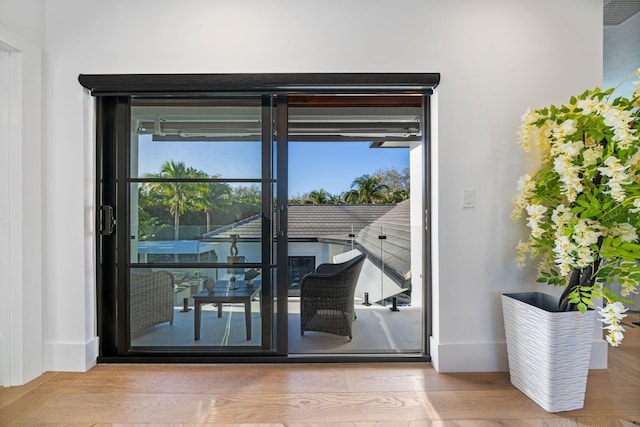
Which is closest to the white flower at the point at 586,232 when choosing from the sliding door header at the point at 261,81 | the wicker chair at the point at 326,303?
the sliding door header at the point at 261,81

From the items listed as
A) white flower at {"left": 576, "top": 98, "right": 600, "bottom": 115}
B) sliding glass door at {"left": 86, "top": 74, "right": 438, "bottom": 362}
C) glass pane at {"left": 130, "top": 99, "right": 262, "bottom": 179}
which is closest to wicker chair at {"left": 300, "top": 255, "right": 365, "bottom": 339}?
sliding glass door at {"left": 86, "top": 74, "right": 438, "bottom": 362}

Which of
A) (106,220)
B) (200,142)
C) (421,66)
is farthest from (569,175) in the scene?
(106,220)

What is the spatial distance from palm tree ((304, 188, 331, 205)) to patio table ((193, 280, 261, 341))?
1.01 meters

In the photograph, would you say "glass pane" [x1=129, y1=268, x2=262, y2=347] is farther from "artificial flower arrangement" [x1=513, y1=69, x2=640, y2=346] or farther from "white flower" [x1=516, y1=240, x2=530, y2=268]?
"artificial flower arrangement" [x1=513, y1=69, x2=640, y2=346]

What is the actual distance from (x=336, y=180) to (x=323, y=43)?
1.26 metres

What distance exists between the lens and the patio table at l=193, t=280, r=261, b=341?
2.55 metres

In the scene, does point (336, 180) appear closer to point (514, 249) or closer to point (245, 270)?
point (245, 270)

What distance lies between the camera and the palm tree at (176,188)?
253 cm

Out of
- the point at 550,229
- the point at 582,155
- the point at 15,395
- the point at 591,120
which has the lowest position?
the point at 15,395

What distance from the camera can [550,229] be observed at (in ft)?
6.67

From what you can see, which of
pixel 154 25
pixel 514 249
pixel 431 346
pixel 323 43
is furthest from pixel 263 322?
pixel 154 25

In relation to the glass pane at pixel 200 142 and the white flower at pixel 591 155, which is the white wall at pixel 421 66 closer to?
the glass pane at pixel 200 142

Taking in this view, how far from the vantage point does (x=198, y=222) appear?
2.53 m

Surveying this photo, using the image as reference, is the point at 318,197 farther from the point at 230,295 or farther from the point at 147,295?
the point at 147,295
